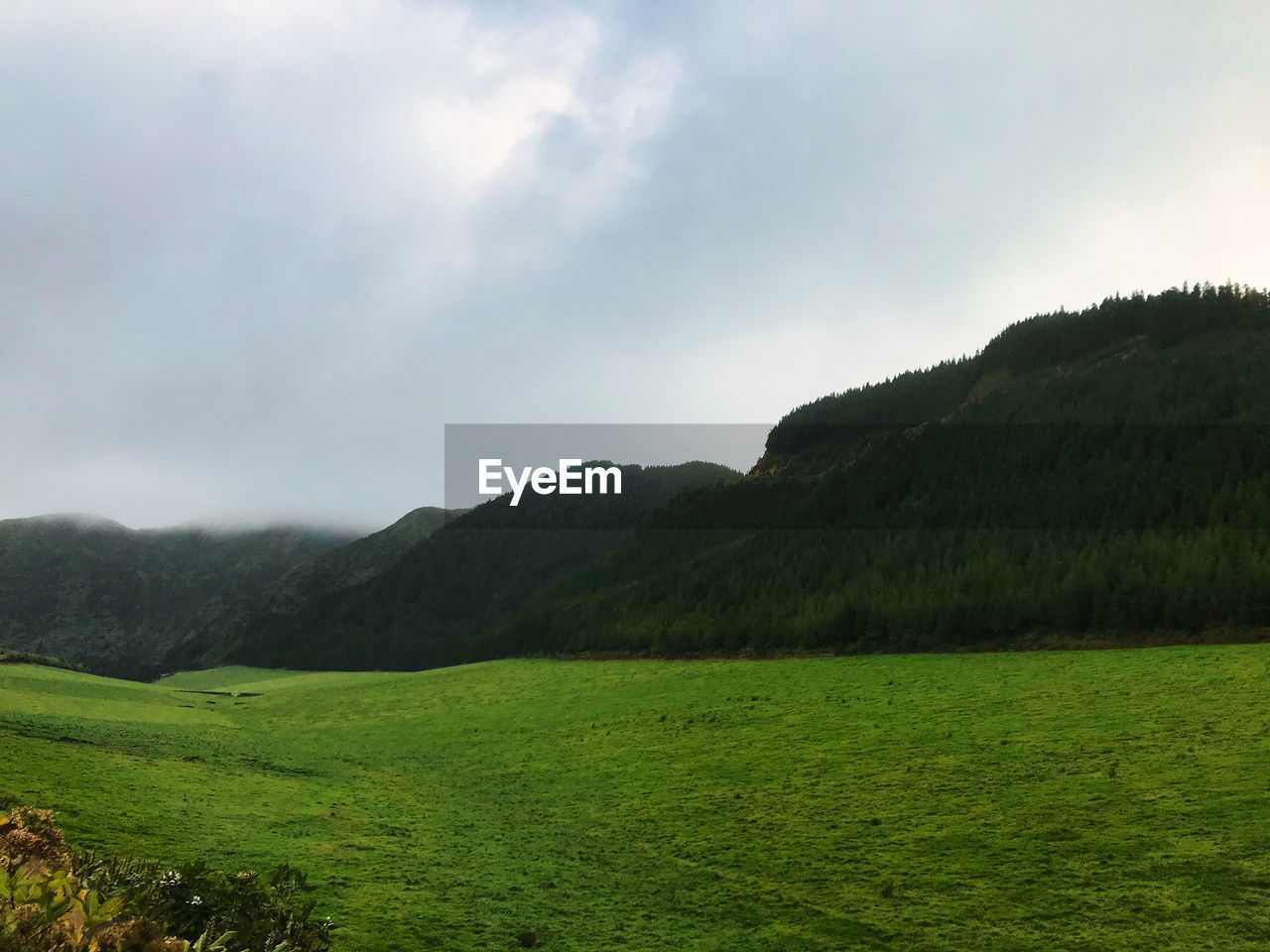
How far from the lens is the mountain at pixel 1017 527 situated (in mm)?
40375

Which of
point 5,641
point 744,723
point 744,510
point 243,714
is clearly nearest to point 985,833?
point 744,723

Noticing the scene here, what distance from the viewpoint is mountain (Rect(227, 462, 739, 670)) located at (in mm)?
132125

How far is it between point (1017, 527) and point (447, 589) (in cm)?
12059

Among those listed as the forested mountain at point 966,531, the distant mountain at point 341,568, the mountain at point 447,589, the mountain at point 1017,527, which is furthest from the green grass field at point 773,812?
the distant mountain at point 341,568

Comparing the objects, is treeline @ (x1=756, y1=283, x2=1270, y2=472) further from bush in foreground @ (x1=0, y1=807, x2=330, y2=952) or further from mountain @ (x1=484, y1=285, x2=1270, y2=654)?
bush in foreground @ (x1=0, y1=807, x2=330, y2=952)

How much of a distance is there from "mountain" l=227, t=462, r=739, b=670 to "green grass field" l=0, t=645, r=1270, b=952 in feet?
309

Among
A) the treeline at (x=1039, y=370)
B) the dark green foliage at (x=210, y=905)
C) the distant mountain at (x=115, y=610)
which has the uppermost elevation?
the treeline at (x=1039, y=370)

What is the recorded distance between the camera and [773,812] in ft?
56.4

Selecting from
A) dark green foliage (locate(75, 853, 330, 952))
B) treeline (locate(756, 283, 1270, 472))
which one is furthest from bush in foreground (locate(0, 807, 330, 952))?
treeline (locate(756, 283, 1270, 472))

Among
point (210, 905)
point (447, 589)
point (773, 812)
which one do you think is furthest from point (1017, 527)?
point (447, 589)

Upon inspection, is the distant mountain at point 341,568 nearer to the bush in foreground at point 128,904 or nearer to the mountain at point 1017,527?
the mountain at point 1017,527

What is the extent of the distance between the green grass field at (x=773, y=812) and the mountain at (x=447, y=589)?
94.2 meters

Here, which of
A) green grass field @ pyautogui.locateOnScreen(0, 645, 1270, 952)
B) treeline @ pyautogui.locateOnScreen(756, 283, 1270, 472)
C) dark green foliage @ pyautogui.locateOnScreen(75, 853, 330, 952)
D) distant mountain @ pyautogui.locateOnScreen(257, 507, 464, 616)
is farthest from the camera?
distant mountain @ pyautogui.locateOnScreen(257, 507, 464, 616)

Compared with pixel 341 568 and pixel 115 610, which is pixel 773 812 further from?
pixel 115 610
